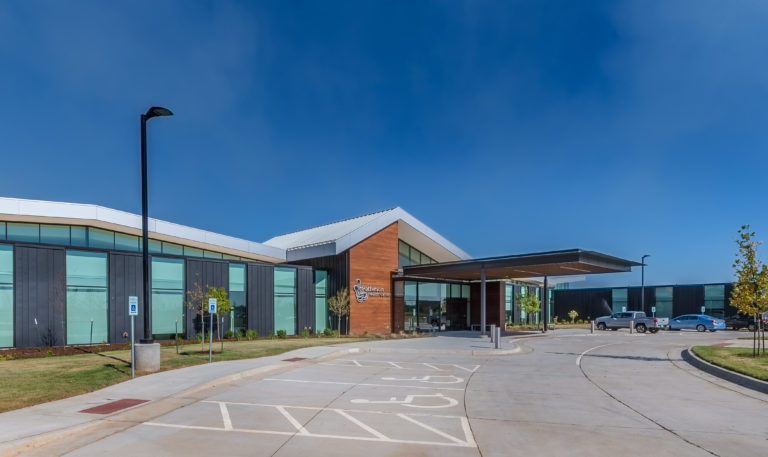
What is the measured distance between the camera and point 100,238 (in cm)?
2725

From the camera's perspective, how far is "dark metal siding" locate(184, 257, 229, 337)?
90.7ft

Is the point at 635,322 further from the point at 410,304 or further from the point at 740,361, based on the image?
the point at 740,361

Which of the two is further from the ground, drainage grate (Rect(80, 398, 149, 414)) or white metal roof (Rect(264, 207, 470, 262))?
white metal roof (Rect(264, 207, 470, 262))

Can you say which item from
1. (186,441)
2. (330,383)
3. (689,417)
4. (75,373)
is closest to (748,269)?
(689,417)

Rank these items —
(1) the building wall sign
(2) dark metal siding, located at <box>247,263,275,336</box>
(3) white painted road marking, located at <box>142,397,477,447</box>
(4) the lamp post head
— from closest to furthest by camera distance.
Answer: (3) white painted road marking, located at <box>142,397,477,447</box> → (4) the lamp post head → (2) dark metal siding, located at <box>247,263,275,336</box> → (1) the building wall sign

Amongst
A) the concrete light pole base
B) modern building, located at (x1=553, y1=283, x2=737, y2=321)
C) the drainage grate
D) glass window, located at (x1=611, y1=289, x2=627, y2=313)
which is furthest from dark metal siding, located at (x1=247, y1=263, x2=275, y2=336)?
glass window, located at (x1=611, y1=289, x2=627, y2=313)

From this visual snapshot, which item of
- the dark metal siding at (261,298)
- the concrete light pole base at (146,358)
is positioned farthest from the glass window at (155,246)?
the concrete light pole base at (146,358)

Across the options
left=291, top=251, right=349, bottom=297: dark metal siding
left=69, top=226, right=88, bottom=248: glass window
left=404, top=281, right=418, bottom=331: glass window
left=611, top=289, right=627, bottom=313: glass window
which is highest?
left=69, top=226, right=88, bottom=248: glass window

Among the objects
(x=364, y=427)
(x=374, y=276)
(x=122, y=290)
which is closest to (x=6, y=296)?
(x=122, y=290)

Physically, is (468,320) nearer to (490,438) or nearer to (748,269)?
(748,269)

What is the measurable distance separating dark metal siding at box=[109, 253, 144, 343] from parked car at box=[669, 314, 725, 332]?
4480cm

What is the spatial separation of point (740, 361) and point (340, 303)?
21.0 m

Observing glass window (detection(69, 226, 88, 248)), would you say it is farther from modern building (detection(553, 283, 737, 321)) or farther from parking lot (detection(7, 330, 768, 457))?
modern building (detection(553, 283, 737, 321))

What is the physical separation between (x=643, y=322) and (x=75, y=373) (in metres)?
44.0
